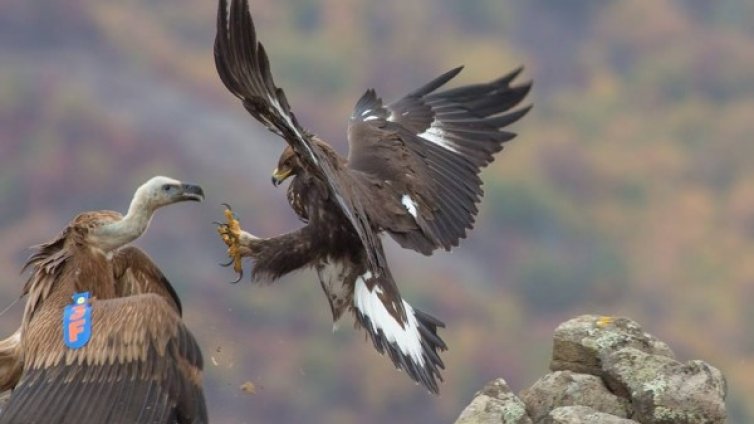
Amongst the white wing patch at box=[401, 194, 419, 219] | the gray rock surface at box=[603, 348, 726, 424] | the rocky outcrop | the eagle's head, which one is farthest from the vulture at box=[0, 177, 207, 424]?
the white wing patch at box=[401, 194, 419, 219]

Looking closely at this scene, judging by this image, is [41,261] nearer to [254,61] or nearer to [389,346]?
[254,61]

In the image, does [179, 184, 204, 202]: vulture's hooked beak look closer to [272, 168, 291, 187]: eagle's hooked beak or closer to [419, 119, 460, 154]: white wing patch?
[272, 168, 291, 187]: eagle's hooked beak

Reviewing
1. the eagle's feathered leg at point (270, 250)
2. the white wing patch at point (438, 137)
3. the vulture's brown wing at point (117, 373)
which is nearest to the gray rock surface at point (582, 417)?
the vulture's brown wing at point (117, 373)

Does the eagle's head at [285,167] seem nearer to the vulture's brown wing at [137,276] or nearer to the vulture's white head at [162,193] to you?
the vulture's brown wing at [137,276]

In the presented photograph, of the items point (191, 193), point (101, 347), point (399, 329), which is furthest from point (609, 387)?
point (101, 347)

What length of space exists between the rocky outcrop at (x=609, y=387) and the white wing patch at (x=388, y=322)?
101cm

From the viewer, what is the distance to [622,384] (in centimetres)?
711

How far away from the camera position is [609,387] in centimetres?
723

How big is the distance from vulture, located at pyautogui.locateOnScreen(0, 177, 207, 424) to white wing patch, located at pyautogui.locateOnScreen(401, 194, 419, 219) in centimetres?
220

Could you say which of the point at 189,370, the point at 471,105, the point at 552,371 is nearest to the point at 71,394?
the point at 189,370

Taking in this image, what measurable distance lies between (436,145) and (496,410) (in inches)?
124

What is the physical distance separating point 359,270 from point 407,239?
1.34 ft

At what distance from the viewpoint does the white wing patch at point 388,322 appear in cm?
828

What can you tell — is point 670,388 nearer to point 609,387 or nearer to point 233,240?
point 609,387
